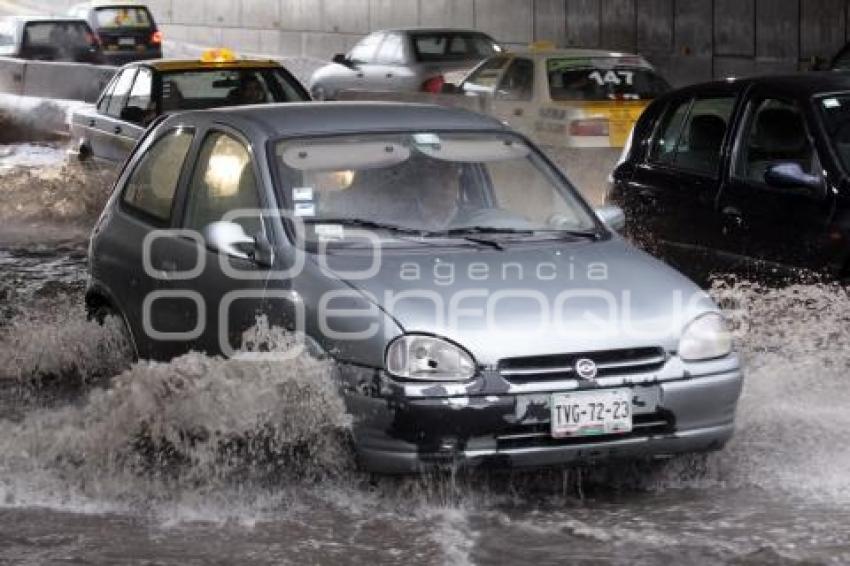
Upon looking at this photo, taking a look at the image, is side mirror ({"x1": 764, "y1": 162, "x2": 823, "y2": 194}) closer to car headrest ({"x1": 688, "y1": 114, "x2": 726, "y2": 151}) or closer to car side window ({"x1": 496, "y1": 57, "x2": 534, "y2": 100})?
car headrest ({"x1": 688, "y1": 114, "x2": 726, "y2": 151})

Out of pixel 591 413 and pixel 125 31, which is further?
pixel 125 31

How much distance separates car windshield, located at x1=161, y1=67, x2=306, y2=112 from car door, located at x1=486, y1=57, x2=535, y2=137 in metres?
2.56

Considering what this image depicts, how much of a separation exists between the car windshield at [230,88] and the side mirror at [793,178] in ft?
25.3

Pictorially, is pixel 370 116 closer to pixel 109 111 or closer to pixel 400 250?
pixel 400 250

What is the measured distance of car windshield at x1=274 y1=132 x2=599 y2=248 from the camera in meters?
7.39

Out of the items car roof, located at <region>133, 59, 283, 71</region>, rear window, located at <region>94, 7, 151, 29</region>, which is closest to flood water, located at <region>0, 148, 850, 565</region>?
car roof, located at <region>133, 59, 283, 71</region>

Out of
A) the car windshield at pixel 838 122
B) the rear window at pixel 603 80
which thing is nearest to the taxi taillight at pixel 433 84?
the rear window at pixel 603 80

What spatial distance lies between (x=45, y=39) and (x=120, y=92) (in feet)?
66.4

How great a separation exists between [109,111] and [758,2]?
1378 centimetres

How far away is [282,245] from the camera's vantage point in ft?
23.5

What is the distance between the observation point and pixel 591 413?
6.51 meters

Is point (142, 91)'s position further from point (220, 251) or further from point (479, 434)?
point (479, 434)

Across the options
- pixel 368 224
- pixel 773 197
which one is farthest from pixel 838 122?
pixel 368 224

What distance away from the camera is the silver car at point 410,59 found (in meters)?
26.5
